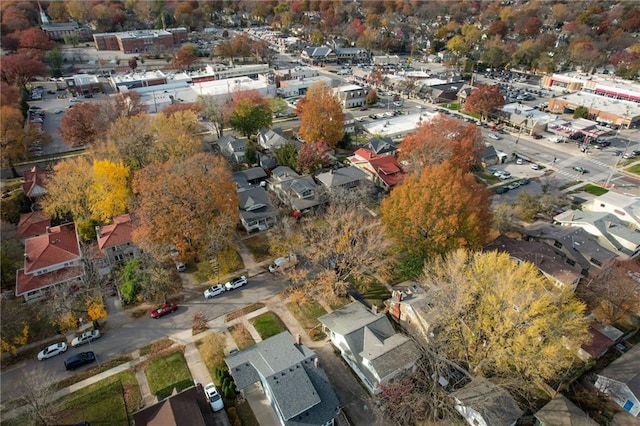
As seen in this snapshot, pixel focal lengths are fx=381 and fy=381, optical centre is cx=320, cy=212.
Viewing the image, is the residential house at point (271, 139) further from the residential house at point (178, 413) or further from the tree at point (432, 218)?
the residential house at point (178, 413)

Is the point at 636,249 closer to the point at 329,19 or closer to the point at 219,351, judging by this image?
the point at 219,351

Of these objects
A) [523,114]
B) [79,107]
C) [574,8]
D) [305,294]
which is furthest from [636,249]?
[574,8]

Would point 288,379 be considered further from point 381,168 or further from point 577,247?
point 381,168

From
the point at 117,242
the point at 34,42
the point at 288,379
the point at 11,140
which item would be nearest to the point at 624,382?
the point at 288,379

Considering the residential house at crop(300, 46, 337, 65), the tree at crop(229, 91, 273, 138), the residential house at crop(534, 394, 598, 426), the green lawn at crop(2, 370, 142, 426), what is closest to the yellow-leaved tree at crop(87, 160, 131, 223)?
the green lawn at crop(2, 370, 142, 426)

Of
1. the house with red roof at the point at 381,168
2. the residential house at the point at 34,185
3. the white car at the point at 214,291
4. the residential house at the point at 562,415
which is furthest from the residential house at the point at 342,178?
the residential house at the point at 34,185

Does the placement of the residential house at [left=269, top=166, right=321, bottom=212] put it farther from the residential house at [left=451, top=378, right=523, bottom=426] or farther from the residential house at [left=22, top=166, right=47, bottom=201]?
the residential house at [left=22, top=166, right=47, bottom=201]
